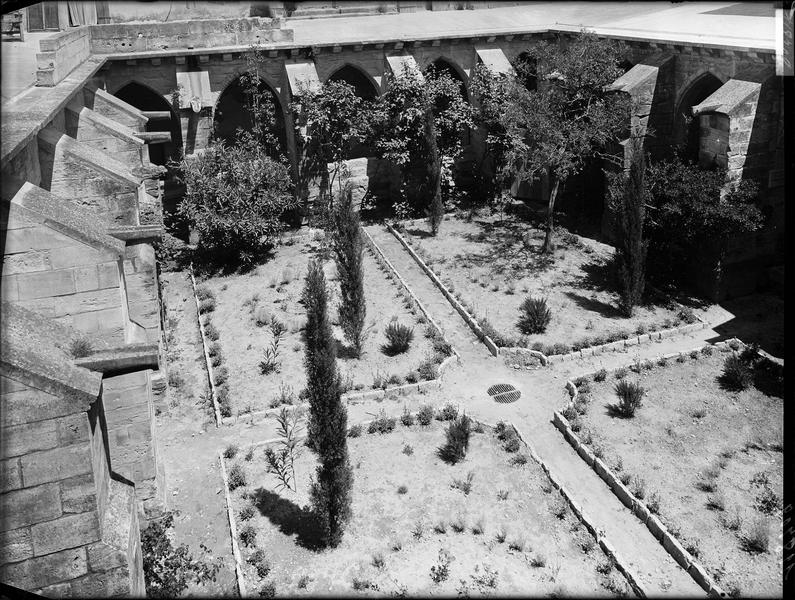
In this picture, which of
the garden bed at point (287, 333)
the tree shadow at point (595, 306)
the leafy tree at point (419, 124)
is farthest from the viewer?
the leafy tree at point (419, 124)

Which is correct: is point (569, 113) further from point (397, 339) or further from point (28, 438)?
point (28, 438)

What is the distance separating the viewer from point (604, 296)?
1989 cm

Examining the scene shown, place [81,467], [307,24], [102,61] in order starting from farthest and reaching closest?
1. [307,24]
2. [102,61]
3. [81,467]

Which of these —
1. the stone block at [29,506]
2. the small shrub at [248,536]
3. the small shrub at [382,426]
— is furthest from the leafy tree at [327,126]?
the stone block at [29,506]

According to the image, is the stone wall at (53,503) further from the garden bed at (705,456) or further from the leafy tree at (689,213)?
the leafy tree at (689,213)

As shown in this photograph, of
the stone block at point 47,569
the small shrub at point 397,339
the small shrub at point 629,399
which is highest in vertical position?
the stone block at point 47,569

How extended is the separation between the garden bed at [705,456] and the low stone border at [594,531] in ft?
3.43

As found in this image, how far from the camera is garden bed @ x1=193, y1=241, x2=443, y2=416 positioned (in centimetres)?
1638

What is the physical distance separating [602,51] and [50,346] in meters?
18.6

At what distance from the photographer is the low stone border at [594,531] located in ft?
36.1

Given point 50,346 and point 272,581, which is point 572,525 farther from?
point 50,346

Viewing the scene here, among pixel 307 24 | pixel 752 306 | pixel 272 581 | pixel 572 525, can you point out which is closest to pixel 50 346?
pixel 272 581

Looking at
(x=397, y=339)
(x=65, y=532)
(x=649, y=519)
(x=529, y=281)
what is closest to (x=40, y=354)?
(x=65, y=532)

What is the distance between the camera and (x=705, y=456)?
13.8 metres
